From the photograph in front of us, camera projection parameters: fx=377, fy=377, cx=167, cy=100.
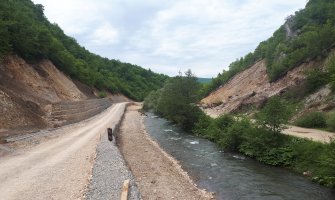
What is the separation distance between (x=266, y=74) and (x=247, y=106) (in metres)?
14.2

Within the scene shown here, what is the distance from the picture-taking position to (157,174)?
22.8m

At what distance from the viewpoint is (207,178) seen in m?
22.7

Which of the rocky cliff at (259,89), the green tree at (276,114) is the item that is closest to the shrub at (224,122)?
the rocky cliff at (259,89)

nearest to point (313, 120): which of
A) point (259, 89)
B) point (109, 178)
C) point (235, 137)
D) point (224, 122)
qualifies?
point (235, 137)

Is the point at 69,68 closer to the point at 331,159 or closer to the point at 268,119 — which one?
the point at 268,119

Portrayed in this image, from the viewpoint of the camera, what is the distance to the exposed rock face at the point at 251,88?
4953cm

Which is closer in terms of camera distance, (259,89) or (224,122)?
(224,122)

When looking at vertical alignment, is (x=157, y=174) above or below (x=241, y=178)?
above

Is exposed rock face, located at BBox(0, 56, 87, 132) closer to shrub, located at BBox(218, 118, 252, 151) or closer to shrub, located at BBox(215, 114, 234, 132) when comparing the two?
shrub, located at BBox(215, 114, 234, 132)

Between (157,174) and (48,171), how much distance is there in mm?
6380

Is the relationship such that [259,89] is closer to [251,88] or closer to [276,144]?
[251,88]

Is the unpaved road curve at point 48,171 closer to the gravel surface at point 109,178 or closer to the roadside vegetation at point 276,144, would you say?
the gravel surface at point 109,178

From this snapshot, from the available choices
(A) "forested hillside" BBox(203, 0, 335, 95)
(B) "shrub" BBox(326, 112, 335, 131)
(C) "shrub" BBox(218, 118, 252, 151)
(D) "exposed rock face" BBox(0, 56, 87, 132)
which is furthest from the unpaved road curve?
(A) "forested hillside" BBox(203, 0, 335, 95)

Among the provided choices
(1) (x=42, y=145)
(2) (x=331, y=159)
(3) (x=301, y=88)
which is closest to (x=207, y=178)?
(2) (x=331, y=159)
